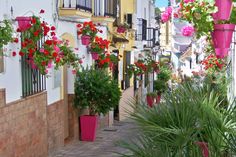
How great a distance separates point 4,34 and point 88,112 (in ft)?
26.7

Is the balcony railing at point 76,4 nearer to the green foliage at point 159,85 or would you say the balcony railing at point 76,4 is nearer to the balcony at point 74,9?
the balcony at point 74,9

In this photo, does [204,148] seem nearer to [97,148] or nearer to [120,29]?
[97,148]

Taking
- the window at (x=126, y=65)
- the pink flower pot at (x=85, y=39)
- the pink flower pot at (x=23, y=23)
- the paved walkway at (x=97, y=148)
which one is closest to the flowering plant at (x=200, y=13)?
the pink flower pot at (x=23, y=23)

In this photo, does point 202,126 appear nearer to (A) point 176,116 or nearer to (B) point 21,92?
(A) point 176,116

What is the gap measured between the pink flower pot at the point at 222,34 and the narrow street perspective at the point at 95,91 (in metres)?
0.01

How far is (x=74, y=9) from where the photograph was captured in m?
13.3

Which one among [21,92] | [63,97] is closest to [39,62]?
[21,92]

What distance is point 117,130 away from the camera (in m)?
17.9

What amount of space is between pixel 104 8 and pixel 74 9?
15.0 ft

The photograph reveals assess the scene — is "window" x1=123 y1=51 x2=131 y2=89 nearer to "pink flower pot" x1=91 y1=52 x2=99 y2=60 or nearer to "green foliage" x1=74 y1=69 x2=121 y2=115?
"pink flower pot" x1=91 y1=52 x2=99 y2=60

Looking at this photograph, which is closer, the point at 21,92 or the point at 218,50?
the point at 218,50

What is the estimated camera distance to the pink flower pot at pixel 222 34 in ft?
18.4

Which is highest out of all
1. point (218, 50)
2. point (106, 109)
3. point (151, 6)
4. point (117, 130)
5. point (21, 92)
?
point (151, 6)

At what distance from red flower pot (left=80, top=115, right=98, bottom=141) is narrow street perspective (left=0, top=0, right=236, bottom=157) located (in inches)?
1.2
